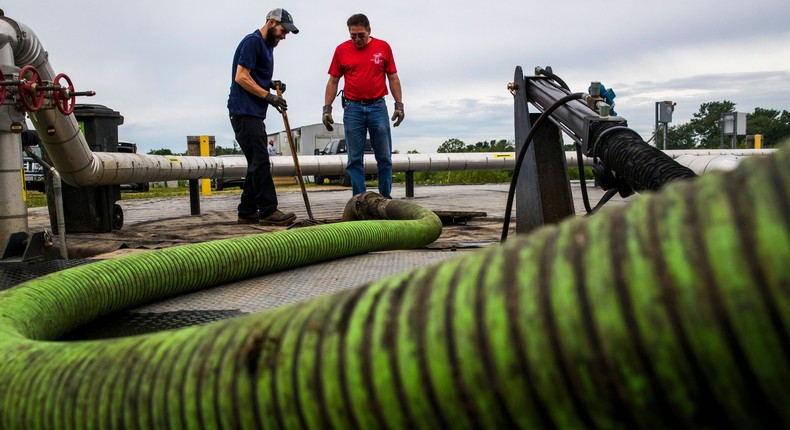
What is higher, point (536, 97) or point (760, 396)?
point (536, 97)

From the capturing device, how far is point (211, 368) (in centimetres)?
99

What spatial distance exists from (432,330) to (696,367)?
0.28 metres

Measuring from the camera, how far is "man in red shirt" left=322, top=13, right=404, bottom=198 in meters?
6.10

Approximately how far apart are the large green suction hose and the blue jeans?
16.4 ft

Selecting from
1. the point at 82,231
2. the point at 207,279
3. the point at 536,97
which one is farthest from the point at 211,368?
the point at 82,231

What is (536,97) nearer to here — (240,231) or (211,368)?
(240,231)

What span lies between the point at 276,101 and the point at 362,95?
2.78ft

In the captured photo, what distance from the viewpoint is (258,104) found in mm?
5734

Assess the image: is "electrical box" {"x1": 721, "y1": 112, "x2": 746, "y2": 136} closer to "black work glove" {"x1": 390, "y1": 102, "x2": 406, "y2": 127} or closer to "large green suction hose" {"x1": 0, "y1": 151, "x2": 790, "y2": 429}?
"black work glove" {"x1": 390, "y1": 102, "x2": 406, "y2": 127}

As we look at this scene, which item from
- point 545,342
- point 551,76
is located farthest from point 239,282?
point 545,342

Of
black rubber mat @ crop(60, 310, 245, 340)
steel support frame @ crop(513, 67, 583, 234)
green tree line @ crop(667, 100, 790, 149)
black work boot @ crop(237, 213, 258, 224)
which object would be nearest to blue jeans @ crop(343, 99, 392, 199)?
black work boot @ crop(237, 213, 258, 224)

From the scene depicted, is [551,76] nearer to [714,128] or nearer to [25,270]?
[25,270]

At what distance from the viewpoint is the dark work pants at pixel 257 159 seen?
18.5 feet

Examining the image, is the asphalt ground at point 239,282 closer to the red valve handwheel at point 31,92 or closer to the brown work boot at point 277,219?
the brown work boot at point 277,219
